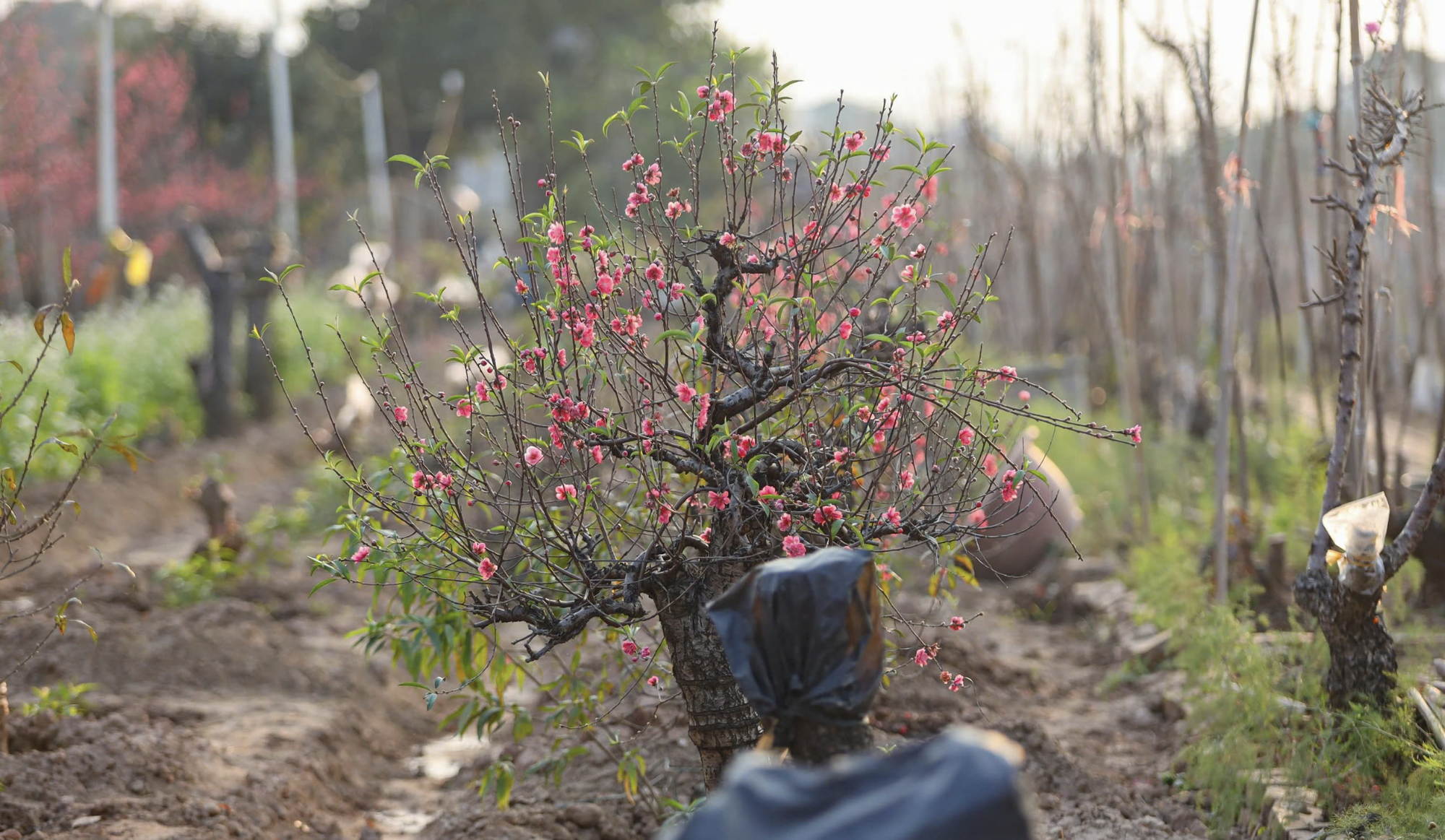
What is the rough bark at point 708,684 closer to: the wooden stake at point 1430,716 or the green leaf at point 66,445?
the green leaf at point 66,445

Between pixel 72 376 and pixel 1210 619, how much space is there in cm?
875

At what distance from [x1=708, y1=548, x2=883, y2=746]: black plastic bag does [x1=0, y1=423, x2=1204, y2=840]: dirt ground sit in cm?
86

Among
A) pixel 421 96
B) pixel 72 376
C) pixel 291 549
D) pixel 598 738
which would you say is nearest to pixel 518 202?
pixel 598 738

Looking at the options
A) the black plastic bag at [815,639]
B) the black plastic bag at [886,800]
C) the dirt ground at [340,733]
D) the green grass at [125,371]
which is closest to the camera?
the black plastic bag at [886,800]

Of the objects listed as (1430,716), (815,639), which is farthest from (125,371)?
(1430,716)

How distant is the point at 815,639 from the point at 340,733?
322 centimetres

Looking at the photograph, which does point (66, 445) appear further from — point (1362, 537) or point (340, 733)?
point (1362, 537)

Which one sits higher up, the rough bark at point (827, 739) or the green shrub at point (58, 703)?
the rough bark at point (827, 739)

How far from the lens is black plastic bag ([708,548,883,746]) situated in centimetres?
203

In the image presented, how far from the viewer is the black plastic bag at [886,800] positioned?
1343 millimetres

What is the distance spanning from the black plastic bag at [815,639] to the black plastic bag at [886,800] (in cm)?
54

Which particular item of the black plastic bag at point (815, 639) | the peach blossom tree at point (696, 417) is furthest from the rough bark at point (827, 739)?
the peach blossom tree at point (696, 417)

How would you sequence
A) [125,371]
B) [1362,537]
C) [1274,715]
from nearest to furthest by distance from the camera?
[1362,537]
[1274,715]
[125,371]

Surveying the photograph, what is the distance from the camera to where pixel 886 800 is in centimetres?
139
